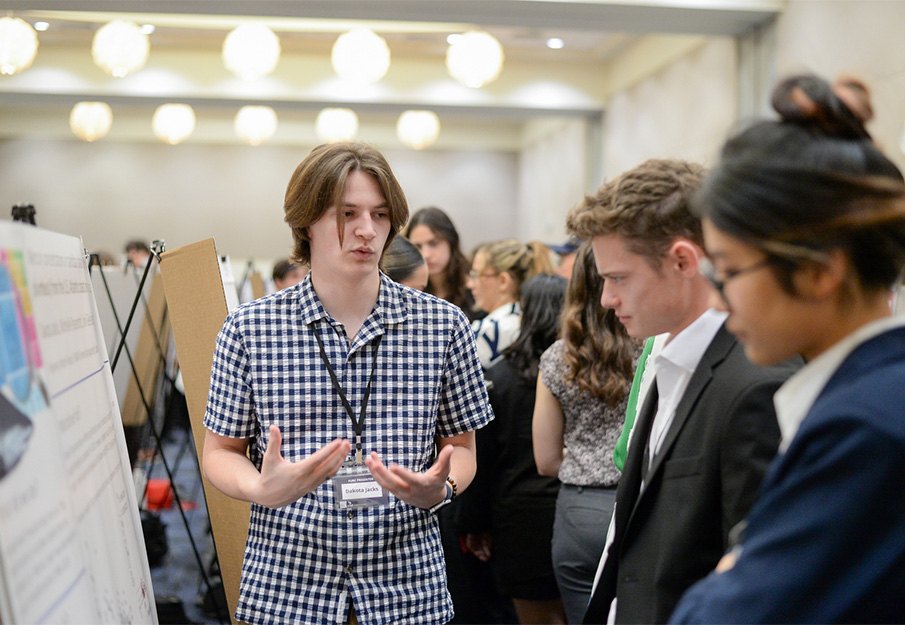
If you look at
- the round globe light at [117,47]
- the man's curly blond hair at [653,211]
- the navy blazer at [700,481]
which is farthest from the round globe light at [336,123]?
the navy blazer at [700,481]

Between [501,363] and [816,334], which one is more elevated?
[816,334]

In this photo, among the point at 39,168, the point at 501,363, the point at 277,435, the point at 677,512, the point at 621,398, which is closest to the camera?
the point at 677,512

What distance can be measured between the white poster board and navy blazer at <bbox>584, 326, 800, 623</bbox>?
760mm

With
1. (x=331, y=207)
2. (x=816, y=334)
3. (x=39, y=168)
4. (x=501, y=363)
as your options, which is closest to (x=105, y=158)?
(x=39, y=168)

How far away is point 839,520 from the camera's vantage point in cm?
74

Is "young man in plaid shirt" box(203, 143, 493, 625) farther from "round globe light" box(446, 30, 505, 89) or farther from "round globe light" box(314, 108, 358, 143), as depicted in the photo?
"round globe light" box(314, 108, 358, 143)

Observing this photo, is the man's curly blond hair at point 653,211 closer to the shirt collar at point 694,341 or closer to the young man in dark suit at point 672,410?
the young man in dark suit at point 672,410

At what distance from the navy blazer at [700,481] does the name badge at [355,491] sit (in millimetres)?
448

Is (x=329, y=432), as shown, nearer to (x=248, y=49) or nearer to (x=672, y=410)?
(x=672, y=410)

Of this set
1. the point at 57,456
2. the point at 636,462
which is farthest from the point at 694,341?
the point at 57,456

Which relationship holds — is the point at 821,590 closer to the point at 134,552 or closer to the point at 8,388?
the point at 8,388

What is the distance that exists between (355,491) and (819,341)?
860 mm

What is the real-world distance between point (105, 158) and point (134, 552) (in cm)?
1146

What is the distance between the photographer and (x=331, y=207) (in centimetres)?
155
